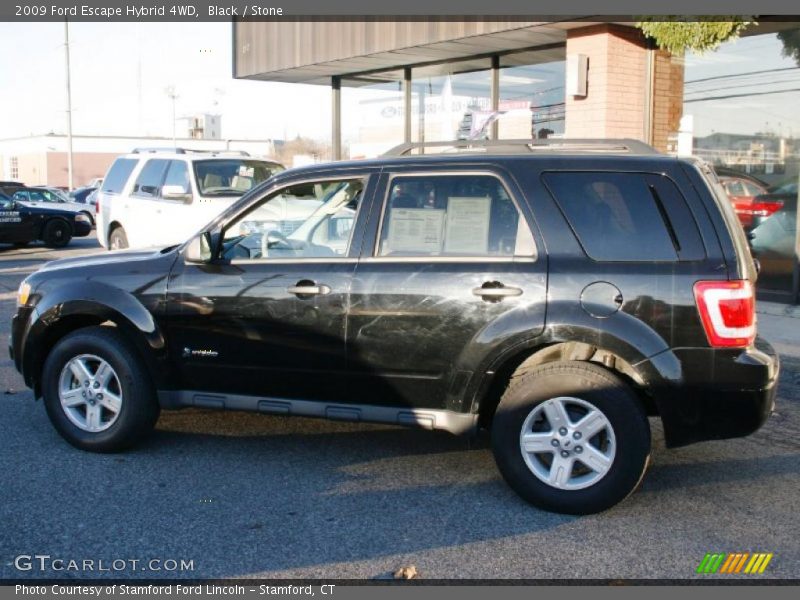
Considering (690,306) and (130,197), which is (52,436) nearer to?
(690,306)

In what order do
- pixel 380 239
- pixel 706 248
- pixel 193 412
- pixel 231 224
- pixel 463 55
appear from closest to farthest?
pixel 706 248 → pixel 380 239 → pixel 231 224 → pixel 193 412 → pixel 463 55

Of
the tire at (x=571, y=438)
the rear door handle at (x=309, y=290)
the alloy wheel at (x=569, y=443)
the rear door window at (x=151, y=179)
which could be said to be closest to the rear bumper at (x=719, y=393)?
the tire at (x=571, y=438)

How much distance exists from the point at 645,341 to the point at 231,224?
257 cm

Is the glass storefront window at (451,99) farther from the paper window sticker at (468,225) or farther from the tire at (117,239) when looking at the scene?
the paper window sticker at (468,225)

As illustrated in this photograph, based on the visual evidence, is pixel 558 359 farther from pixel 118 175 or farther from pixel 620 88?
pixel 118 175

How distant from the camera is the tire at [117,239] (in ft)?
49.6

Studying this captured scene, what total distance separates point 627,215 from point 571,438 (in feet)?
4.00

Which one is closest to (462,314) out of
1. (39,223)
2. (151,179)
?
(151,179)

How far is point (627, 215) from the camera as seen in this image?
5031 mm

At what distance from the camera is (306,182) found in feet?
18.8

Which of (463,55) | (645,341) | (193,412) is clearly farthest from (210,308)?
(463,55)

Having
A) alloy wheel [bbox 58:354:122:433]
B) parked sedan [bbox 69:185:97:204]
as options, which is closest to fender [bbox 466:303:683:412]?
alloy wheel [bbox 58:354:122:433]

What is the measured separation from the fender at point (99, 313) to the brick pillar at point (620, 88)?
786 cm

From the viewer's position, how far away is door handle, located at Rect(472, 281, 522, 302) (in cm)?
503
